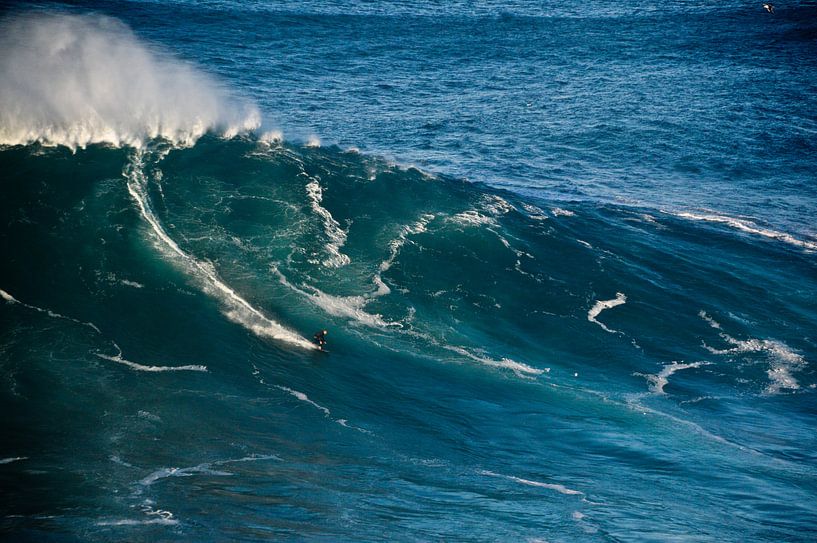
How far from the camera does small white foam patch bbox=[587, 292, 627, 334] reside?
30888mm

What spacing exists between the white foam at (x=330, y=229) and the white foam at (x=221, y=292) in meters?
4.46

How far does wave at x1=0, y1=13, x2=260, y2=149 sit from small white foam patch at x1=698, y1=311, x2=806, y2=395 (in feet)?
91.9

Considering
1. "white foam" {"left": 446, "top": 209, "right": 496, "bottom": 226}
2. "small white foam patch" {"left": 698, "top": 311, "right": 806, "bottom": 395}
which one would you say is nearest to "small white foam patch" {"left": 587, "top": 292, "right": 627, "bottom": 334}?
"small white foam patch" {"left": 698, "top": 311, "right": 806, "bottom": 395}

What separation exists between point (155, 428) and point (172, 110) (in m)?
27.2

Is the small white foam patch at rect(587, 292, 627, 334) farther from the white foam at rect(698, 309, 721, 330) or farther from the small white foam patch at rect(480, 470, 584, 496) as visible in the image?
the small white foam patch at rect(480, 470, 584, 496)

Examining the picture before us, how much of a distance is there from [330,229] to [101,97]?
17.8 m

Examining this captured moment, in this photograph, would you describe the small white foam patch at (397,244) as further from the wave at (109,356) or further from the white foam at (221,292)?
the wave at (109,356)

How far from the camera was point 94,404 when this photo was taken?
2233cm

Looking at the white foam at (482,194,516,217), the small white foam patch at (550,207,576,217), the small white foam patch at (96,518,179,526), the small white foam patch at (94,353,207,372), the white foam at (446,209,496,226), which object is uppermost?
the small white foam patch at (550,207,576,217)

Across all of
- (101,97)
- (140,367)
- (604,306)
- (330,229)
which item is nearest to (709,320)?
(604,306)

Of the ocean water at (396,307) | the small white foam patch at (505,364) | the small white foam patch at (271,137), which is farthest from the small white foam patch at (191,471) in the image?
the small white foam patch at (271,137)

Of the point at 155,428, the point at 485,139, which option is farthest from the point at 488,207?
the point at 155,428

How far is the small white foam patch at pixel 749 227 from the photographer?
40.0m

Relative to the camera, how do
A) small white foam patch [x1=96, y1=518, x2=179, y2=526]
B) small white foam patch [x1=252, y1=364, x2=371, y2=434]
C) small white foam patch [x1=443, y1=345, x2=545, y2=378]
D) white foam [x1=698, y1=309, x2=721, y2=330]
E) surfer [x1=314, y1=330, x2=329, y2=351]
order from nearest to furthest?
1. small white foam patch [x1=96, y1=518, x2=179, y2=526]
2. small white foam patch [x1=252, y1=364, x2=371, y2=434]
3. surfer [x1=314, y1=330, x2=329, y2=351]
4. small white foam patch [x1=443, y1=345, x2=545, y2=378]
5. white foam [x1=698, y1=309, x2=721, y2=330]
